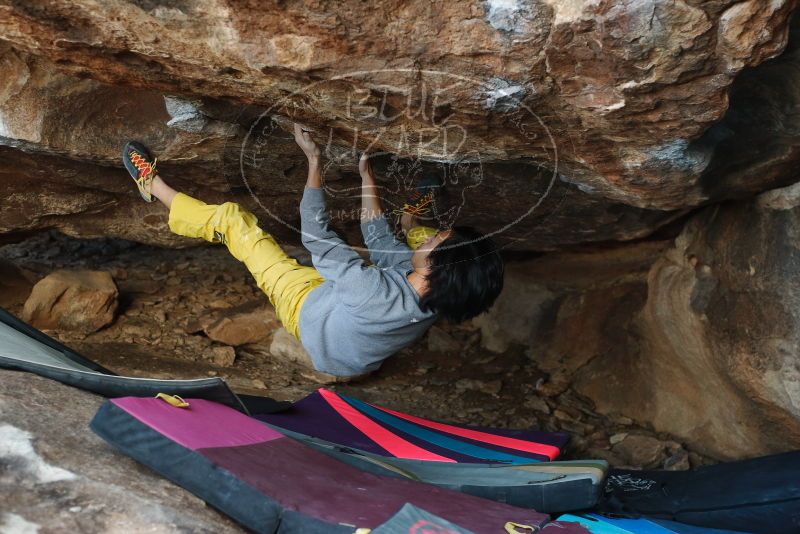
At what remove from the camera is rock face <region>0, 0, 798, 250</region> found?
5.97 feet

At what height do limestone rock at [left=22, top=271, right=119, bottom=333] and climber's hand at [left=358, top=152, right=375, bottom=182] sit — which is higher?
climber's hand at [left=358, top=152, right=375, bottom=182]

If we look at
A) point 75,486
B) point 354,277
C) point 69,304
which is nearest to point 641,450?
point 354,277

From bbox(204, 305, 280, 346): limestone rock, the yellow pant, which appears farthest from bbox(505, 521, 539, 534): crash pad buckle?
bbox(204, 305, 280, 346): limestone rock

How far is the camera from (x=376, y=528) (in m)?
1.71

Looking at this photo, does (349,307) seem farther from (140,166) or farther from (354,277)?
(140,166)

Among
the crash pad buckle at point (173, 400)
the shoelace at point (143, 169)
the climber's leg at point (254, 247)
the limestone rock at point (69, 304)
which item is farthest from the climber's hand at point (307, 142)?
the limestone rock at point (69, 304)

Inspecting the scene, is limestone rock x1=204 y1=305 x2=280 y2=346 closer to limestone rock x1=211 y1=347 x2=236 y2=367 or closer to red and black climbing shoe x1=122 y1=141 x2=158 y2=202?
limestone rock x1=211 y1=347 x2=236 y2=367

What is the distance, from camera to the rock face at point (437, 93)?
1820 millimetres

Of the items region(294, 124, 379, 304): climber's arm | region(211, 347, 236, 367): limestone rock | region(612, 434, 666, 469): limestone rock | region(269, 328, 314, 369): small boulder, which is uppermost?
region(294, 124, 379, 304): climber's arm

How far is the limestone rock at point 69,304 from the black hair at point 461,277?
239 cm

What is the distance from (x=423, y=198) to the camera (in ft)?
9.91

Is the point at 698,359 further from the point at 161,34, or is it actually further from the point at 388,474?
the point at 161,34

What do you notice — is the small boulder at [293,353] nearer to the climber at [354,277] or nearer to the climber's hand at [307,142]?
the climber at [354,277]

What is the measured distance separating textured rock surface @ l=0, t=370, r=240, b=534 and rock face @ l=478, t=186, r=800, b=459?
2.24m
